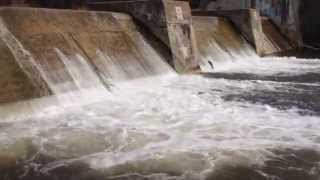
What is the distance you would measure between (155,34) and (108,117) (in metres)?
4.06

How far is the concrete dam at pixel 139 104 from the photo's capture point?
11.4 ft

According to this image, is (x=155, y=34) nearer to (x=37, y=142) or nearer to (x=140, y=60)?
(x=140, y=60)

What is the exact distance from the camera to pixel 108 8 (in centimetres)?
930

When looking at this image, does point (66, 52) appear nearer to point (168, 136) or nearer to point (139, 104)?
point (139, 104)

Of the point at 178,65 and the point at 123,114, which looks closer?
the point at 123,114

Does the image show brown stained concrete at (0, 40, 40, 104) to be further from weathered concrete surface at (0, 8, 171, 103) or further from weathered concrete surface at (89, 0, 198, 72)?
weathered concrete surface at (89, 0, 198, 72)

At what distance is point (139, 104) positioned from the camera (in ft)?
18.8

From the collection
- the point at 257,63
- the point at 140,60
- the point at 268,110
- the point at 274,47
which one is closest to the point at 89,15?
the point at 140,60

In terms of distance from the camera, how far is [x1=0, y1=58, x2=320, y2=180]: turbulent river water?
3.33 meters

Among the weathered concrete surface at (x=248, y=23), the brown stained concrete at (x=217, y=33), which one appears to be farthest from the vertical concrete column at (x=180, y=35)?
the weathered concrete surface at (x=248, y=23)

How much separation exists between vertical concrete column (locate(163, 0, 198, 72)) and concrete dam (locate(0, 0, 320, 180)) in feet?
0.08

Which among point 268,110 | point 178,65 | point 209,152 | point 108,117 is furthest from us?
point 178,65

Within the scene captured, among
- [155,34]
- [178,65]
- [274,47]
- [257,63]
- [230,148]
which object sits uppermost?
[230,148]

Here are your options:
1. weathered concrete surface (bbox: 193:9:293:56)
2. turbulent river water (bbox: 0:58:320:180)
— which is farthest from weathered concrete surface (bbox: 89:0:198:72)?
weathered concrete surface (bbox: 193:9:293:56)
